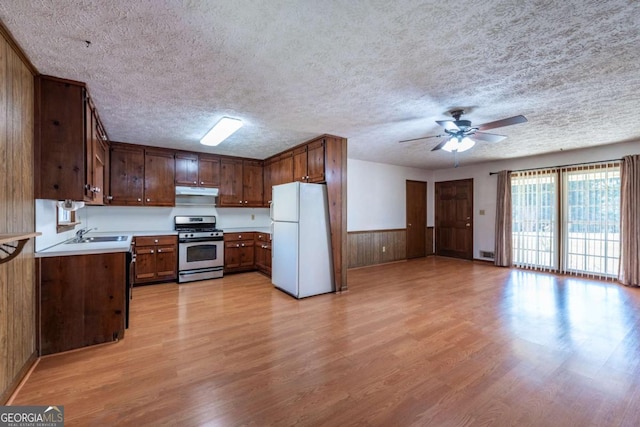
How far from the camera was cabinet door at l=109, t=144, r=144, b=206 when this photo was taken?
451 cm

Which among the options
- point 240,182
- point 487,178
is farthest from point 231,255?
point 487,178

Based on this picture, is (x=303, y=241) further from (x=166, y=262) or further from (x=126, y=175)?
(x=126, y=175)

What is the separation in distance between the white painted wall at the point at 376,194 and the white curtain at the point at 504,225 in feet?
6.35

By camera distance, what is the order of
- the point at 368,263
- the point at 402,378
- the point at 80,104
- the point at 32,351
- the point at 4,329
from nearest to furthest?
the point at 4,329 < the point at 402,378 < the point at 32,351 < the point at 80,104 < the point at 368,263

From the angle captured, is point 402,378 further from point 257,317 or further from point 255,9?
point 255,9

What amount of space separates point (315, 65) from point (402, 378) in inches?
97.9

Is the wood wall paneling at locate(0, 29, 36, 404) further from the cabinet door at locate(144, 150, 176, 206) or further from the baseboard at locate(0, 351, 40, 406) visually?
the cabinet door at locate(144, 150, 176, 206)

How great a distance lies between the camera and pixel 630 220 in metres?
4.46

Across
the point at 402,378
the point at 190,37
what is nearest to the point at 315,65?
the point at 190,37

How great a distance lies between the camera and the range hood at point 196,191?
16.4 ft

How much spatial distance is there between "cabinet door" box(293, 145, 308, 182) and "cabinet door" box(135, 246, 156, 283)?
269 cm

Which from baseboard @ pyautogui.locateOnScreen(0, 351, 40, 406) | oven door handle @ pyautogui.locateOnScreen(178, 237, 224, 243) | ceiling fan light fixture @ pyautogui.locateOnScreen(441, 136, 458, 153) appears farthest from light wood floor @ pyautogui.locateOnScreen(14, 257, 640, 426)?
ceiling fan light fixture @ pyautogui.locateOnScreen(441, 136, 458, 153)

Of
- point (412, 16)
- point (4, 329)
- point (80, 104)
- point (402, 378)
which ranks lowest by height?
point (402, 378)

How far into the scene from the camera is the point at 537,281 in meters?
4.85
